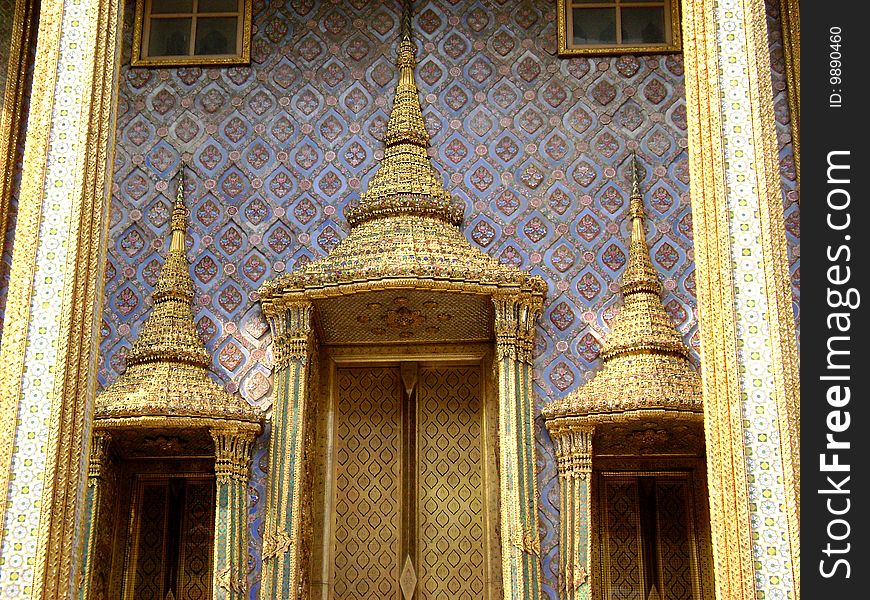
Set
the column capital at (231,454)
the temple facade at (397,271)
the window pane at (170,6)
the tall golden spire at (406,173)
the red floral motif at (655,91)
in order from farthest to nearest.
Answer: the window pane at (170,6) < the red floral motif at (655,91) < the tall golden spire at (406,173) < the column capital at (231,454) < the temple facade at (397,271)

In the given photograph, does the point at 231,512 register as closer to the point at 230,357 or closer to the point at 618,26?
the point at 230,357

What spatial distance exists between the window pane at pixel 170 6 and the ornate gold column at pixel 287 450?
126 inches

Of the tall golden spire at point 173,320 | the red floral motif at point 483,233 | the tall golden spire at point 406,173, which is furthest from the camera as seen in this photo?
the red floral motif at point 483,233

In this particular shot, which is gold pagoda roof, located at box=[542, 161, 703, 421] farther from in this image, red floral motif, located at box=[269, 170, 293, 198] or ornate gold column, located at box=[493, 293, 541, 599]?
A: red floral motif, located at box=[269, 170, 293, 198]

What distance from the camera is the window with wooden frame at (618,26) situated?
11.6 metres

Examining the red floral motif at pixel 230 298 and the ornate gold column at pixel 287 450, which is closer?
the ornate gold column at pixel 287 450

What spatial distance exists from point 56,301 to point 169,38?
181 inches

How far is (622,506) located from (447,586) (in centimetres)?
154

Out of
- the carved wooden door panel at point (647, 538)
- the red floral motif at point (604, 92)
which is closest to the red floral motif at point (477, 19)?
the red floral motif at point (604, 92)

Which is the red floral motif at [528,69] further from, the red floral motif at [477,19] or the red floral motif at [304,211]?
the red floral motif at [304,211]

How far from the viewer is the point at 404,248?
1012 cm

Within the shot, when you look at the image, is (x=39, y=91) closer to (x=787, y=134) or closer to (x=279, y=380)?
(x=279, y=380)

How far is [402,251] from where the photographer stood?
10.1 m

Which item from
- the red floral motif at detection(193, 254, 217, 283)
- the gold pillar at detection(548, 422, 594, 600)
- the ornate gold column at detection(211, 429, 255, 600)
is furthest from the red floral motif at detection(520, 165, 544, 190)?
the ornate gold column at detection(211, 429, 255, 600)
